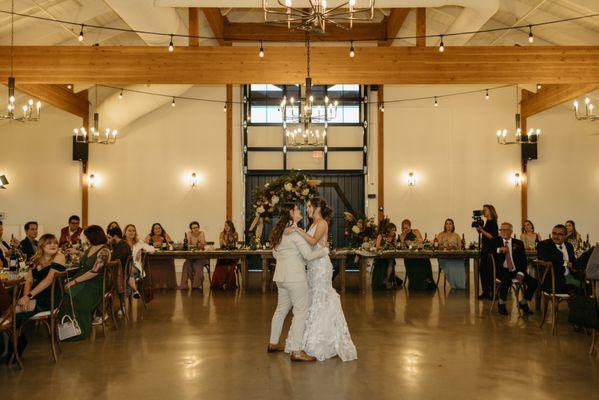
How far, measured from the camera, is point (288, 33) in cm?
1645

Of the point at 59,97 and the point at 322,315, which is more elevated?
the point at 59,97

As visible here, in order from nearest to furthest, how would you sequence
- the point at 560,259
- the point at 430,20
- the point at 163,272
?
1. the point at 560,259
2. the point at 163,272
3. the point at 430,20

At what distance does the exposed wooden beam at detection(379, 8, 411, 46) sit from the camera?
1412cm

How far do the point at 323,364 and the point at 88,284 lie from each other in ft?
8.94

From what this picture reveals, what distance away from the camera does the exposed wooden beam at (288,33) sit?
16.2 m

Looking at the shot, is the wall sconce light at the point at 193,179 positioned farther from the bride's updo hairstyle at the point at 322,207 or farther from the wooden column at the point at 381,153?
the bride's updo hairstyle at the point at 322,207

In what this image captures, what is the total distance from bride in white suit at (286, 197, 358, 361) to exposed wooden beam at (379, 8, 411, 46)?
8.66 metres

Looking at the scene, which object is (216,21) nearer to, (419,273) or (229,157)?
(229,157)

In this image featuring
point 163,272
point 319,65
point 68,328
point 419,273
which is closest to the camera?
point 68,328

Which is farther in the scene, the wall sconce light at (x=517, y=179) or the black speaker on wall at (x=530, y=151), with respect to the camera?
the wall sconce light at (x=517, y=179)

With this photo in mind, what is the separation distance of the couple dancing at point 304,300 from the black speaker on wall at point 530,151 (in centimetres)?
1100

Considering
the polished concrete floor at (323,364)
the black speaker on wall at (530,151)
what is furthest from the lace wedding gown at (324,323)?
the black speaker on wall at (530,151)

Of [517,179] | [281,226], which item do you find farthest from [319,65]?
[517,179]

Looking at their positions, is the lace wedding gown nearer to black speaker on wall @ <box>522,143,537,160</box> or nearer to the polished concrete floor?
the polished concrete floor
